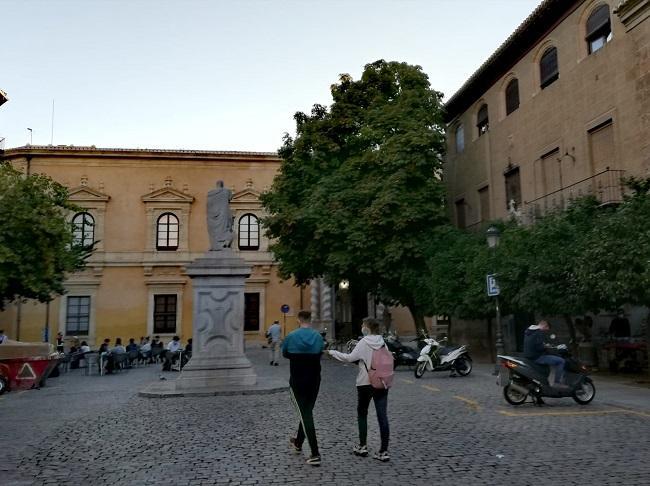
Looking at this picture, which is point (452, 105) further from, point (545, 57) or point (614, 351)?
point (614, 351)

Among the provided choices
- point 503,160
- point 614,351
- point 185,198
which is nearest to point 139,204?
point 185,198

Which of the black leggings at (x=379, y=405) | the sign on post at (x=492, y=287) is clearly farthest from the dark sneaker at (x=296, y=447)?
the sign on post at (x=492, y=287)

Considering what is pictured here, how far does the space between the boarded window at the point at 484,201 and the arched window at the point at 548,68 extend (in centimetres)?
549

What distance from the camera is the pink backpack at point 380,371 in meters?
6.78

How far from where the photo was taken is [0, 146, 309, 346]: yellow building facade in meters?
37.3

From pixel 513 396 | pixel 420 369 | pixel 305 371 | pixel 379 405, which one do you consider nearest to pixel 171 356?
pixel 420 369

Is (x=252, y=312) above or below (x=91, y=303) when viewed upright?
below

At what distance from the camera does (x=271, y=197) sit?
27938 mm

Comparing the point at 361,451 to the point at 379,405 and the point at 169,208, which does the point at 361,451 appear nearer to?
the point at 379,405

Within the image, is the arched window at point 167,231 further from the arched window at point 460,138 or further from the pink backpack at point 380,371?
the pink backpack at point 380,371

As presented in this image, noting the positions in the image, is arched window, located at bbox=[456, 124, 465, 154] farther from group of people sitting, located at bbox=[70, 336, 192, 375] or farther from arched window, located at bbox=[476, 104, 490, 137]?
group of people sitting, located at bbox=[70, 336, 192, 375]

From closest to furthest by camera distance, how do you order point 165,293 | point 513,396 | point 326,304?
1. point 513,396
2. point 326,304
3. point 165,293

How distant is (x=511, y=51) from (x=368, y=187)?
8045 millimetres

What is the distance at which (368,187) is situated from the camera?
77.4 ft
